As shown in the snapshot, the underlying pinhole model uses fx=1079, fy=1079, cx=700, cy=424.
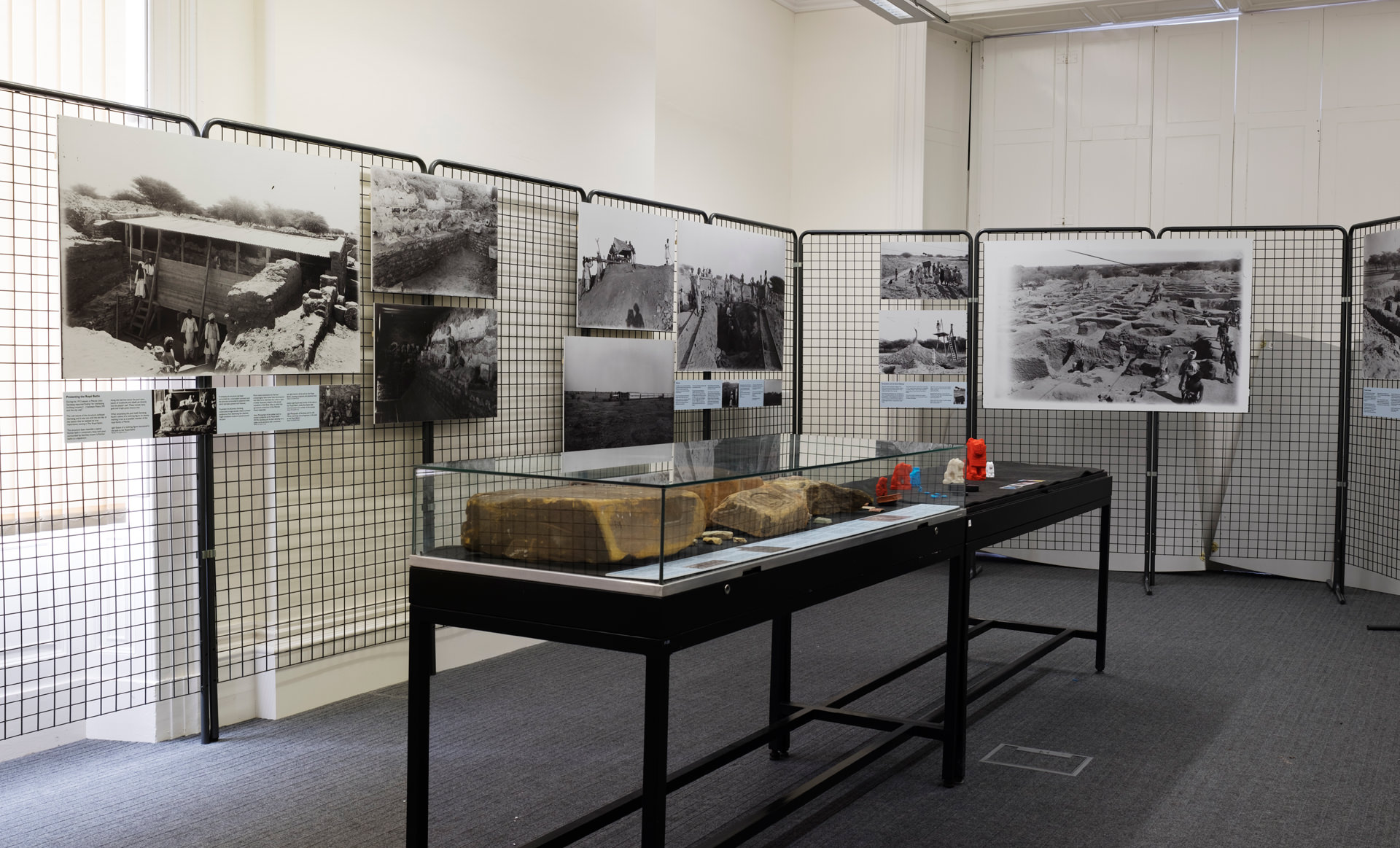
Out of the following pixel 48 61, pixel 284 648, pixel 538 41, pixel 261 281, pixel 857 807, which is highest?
pixel 538 41

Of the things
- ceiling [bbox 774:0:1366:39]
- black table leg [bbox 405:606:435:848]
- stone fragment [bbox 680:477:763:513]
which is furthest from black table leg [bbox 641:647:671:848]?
ceiling [bbox 774:0:1366:39]

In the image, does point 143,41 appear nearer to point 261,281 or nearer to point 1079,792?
point 261,281

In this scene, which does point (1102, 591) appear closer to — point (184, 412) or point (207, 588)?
point (207, 588)

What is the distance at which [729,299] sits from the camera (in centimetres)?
617

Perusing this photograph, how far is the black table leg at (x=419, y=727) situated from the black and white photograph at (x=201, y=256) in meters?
1.67

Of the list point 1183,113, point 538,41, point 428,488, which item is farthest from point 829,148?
point 428,488

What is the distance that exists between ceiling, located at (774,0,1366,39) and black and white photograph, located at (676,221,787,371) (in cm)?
255

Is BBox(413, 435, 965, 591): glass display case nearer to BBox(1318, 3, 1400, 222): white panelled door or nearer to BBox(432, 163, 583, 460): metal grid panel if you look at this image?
BBox(432, 163, 583, 460): metal grid panel

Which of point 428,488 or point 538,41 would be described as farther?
point 538,41

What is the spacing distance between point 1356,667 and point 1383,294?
7.83 ft

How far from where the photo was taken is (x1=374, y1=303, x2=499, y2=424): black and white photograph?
14.5ft

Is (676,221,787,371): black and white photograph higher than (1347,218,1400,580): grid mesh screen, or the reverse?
(676,221,787,371): black and white photograph

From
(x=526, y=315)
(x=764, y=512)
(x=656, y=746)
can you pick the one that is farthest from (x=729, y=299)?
(x=656, y=746)

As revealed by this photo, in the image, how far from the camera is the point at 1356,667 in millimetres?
5090
